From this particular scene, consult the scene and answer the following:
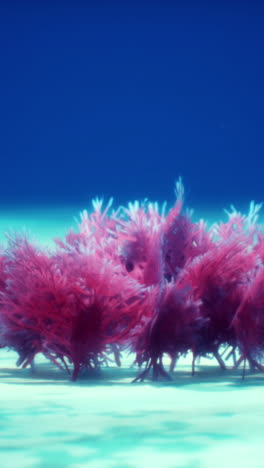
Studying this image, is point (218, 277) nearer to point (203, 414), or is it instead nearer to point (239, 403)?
point (239, 403)

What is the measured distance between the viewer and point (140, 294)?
2.02 meters

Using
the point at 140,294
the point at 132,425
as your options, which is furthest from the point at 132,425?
the point at 140,294

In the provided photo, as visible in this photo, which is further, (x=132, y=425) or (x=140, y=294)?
(x=140, y=294)

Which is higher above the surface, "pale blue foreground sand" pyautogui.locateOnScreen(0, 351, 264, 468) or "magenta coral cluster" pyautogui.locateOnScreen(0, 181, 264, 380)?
"magenta coral cluster" pyautogui.locateOnScreen(0, 181, 264, 380)

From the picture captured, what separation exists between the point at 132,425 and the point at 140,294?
919 millimetres

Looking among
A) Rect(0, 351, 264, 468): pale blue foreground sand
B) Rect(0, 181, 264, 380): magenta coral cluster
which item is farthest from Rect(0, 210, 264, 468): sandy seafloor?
Rect(0, 181, 264, 380): magenta coral cluster

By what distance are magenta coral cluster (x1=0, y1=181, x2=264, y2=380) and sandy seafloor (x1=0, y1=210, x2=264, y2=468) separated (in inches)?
8.0

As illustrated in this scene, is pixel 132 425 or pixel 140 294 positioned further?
pixel 140 294

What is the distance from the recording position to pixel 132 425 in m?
1.12

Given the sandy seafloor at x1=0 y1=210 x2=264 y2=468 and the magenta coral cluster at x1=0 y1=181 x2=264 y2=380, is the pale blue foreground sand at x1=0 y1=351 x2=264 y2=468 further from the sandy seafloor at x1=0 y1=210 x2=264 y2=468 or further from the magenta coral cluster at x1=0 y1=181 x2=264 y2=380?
the magenta coral cluster at x1=0 y1=181 x2=264 y2=380

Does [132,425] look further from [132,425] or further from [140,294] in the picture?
[140,294]

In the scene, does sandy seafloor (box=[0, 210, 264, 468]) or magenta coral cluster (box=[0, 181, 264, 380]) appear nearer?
sandy seafloor (box=[0, 210, 264, 468])

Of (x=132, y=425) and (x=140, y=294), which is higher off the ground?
(x=140, y=294)

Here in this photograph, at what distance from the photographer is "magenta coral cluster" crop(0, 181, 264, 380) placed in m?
1.89
